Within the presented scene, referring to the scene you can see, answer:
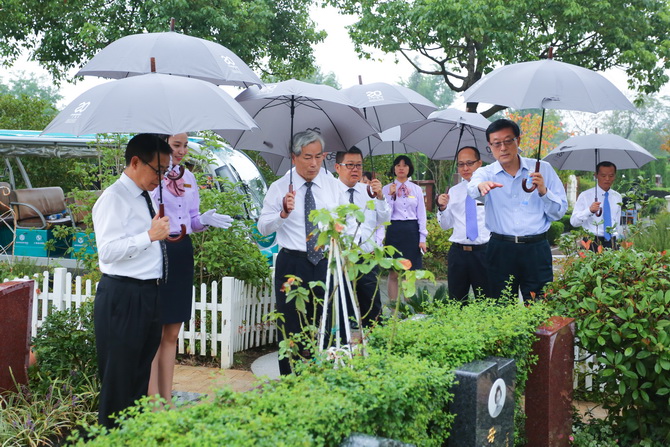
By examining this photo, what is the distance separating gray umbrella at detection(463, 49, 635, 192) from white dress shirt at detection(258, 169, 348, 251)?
129 centimetres

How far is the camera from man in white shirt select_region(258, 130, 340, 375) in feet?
16.0

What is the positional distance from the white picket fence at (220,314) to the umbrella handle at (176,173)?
2178 mm

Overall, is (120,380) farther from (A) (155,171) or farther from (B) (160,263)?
(A) (155,171)

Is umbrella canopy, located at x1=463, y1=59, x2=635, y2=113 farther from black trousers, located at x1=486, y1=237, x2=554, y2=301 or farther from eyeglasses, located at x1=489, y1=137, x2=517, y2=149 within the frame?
black trousers, located at x1=486, y1=237, x2=554, y2=301

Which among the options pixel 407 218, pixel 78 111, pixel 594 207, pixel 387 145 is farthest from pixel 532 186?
pixel 387 145

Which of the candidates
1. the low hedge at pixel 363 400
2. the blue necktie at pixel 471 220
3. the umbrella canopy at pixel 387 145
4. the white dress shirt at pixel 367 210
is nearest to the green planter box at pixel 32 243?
the umbrella canopy at pixel 387 145

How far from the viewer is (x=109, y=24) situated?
18578 mm

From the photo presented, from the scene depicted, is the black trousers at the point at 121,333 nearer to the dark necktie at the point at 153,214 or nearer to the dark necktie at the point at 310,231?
the dark necktie at the point at 153,214

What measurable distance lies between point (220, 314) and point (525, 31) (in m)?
15.2

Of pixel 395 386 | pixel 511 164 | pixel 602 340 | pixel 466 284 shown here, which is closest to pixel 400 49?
pixel 466 284

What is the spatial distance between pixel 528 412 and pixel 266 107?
323 cm

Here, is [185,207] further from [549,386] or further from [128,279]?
[549,386]

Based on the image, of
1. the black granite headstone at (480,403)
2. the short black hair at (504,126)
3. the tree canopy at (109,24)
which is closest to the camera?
the black granite headstone at (480,403)

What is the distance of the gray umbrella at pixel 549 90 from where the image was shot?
4969 mm
